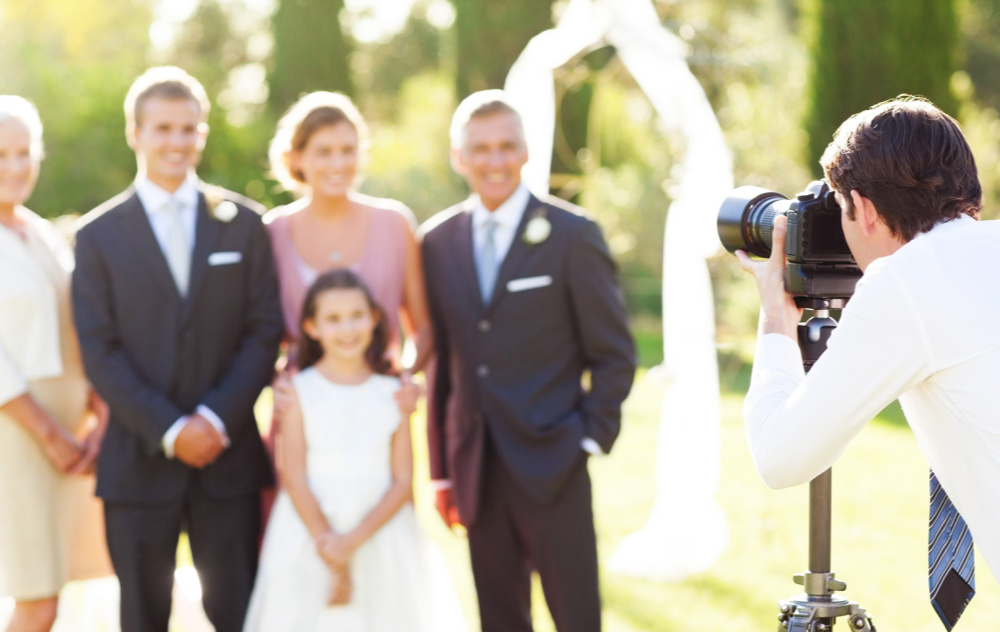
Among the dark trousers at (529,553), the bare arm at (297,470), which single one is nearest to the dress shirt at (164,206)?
the bare arm at (297,470)

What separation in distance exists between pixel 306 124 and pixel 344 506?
1235mm

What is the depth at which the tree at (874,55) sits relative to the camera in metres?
11.2

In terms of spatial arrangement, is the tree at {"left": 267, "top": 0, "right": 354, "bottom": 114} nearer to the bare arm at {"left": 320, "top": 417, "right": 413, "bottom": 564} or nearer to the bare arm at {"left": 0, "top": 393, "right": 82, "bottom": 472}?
the bare arm at {"left": 0, "top": 393, "right": 82, "bottom": 472}

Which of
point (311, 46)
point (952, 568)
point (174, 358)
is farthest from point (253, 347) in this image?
point (311, 46)

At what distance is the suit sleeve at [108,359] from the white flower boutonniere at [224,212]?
368mm

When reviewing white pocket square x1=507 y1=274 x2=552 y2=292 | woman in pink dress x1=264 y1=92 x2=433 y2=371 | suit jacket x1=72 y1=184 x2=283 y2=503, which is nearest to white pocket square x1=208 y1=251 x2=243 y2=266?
suit jacket x1=72 y1=184 x2=283 y2=503

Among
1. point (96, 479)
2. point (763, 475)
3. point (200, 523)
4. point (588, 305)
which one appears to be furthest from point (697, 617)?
point (763, 475)

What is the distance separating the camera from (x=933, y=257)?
1801 millimetres

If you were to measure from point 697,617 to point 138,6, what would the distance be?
82.3 ft

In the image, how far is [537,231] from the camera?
3.51 metres

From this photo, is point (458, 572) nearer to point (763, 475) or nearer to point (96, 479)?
point (96, 479)

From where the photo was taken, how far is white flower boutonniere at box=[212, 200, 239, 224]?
11.5 ft

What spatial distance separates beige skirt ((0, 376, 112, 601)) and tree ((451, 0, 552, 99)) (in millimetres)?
10602

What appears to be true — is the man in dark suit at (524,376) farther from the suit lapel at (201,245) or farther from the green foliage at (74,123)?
the green foliage at (74,123)
